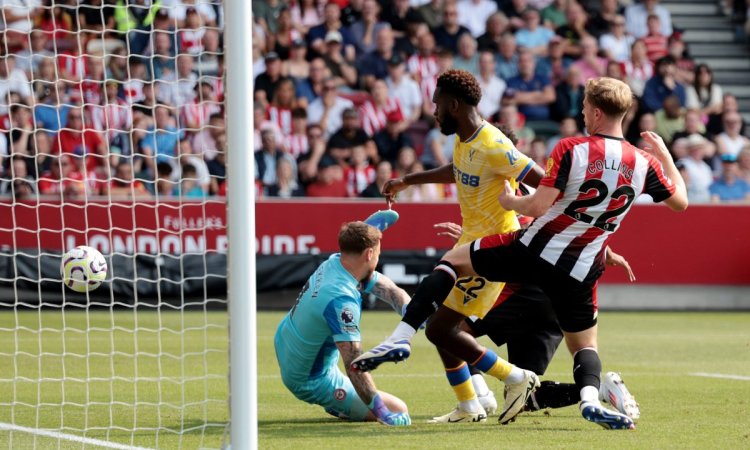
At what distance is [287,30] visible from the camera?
19.9 m

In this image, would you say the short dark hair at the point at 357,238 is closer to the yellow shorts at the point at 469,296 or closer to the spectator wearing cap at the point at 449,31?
the yellow shorts at the point at 469,296

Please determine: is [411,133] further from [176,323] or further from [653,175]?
[653,175]

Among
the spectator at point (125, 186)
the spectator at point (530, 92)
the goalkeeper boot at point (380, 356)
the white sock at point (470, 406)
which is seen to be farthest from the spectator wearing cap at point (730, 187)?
the goalkeeper boot at point (380, 356)

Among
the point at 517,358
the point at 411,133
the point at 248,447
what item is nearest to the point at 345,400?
the point at 517,358

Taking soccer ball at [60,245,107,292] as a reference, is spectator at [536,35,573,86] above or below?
above

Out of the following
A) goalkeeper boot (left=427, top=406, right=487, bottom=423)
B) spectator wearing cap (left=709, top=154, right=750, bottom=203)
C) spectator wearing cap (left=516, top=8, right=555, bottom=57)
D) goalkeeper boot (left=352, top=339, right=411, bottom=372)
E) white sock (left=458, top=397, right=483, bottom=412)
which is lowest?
spectator wearing cap (left=709, top=154, right=750, bottom=203)

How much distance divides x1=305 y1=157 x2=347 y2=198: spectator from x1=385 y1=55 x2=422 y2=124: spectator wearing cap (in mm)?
2008

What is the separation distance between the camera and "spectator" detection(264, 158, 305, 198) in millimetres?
17750

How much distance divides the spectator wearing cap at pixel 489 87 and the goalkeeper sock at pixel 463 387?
1222cm

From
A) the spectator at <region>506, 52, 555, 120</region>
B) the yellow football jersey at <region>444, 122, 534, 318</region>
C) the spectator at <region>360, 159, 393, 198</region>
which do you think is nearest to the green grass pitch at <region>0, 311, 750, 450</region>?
the yellow football jersey at <region>444, 122, 534, 318</region>

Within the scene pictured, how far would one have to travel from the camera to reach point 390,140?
61.5 feet

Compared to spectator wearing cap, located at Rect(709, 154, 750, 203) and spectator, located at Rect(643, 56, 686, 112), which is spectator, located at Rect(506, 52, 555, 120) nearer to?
spectator, located at Rect(643, 56, 686, 112)

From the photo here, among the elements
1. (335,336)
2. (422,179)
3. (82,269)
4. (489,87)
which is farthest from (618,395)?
(489,87)

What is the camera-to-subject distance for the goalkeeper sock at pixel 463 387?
297 inches
